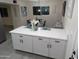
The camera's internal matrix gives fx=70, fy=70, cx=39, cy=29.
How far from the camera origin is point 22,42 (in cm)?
246

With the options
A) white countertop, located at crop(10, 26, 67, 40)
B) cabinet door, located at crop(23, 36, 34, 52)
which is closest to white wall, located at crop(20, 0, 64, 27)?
white countertop, located at crop(10, 26, 67, 40)

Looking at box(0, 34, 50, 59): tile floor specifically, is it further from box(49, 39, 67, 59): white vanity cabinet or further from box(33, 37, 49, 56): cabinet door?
box(49, 39, 67, 59): white vanity cabinet

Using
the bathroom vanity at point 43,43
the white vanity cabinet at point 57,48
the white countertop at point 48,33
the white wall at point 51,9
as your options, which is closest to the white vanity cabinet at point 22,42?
the bathroom vanity at point 43,43

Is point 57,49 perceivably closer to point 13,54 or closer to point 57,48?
point 57,48

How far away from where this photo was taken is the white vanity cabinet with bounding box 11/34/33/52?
235 cm

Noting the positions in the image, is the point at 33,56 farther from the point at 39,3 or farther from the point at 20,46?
the point at 39,3

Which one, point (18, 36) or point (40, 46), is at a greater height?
point (18, 36)

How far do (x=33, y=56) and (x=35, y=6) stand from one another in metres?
3.84

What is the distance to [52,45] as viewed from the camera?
2092mm

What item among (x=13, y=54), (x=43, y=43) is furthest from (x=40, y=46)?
(x=13, y=54)

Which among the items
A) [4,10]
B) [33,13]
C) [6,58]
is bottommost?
[6,58]

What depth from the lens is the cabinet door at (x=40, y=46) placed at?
2162 mm

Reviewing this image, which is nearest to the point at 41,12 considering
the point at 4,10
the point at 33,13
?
the point at 33,13

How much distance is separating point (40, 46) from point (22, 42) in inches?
26.4
